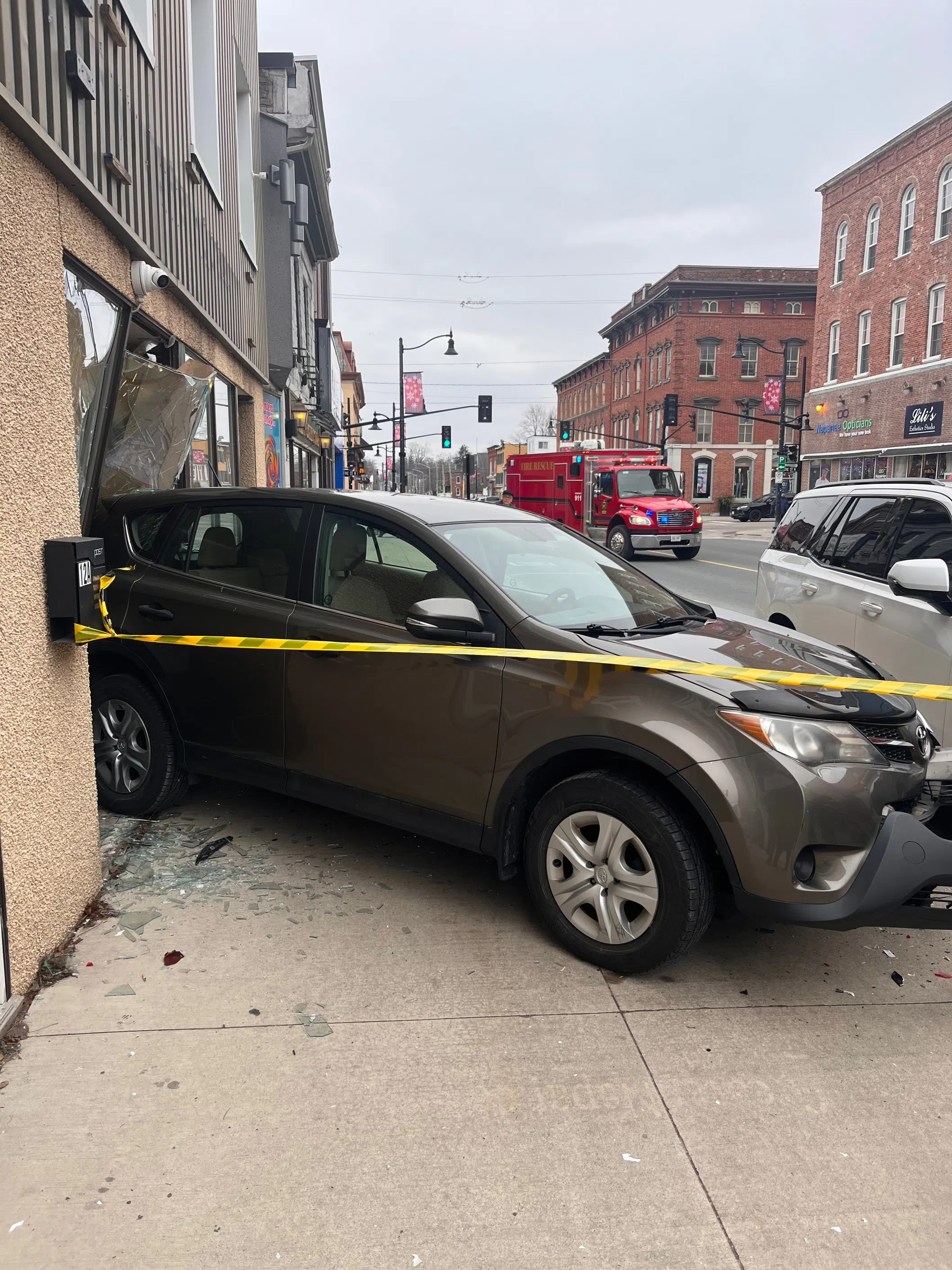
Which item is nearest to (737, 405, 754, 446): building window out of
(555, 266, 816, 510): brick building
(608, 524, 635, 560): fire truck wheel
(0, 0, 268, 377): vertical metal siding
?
(555, 266, 816, 510): brick building

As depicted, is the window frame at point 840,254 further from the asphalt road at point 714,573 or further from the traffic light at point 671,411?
the asphalt road at point 714,573

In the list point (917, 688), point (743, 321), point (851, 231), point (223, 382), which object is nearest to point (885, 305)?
point (851, 231)

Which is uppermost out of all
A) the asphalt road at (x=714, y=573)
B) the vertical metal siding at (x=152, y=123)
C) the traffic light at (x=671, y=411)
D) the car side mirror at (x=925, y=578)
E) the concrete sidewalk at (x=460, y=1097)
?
the traffic light at (x=671, y=411)

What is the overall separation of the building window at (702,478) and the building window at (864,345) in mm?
19309

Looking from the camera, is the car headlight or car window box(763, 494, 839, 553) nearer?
the car headlight

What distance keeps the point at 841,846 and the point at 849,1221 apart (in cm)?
107

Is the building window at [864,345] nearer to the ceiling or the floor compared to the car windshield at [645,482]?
nearer to the ceiling

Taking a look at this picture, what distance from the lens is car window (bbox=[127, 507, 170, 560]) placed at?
15.5 feet

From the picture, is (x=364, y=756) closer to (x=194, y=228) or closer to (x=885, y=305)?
(x=194, y=228)

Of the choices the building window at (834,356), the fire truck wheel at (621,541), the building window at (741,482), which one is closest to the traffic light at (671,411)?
the building window at (834,356)

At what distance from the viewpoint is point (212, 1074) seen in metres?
2.71

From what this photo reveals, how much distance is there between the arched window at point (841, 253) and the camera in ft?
133

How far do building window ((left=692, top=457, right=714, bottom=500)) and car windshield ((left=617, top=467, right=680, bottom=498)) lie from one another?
37326 mm

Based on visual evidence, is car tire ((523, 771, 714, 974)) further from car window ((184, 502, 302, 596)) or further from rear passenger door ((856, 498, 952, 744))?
rear passenger door ((856, 498, 952, 744))
